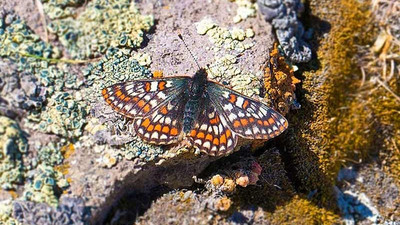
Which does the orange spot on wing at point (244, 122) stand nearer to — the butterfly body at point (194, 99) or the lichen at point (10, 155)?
the butterfly body at point (194, 99)

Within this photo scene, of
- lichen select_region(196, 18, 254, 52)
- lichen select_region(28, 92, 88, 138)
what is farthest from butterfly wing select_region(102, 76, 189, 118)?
lichen select_region(196, 18, 254, 52)

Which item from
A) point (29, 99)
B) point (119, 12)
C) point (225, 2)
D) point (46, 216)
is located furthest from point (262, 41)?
point (46, 216)

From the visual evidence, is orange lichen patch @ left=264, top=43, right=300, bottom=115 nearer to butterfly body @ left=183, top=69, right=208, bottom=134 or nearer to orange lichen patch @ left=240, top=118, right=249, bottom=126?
orange lichen patch @ left=240, top=118, right=249, bottom=126

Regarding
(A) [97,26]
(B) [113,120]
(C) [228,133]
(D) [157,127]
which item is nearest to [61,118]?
(B) [113,120]

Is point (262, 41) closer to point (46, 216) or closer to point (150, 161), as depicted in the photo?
point (150, 161)

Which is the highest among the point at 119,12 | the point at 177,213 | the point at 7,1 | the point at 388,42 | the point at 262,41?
the point at 7,1

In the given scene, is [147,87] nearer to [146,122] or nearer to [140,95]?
[140,95]
